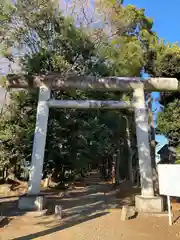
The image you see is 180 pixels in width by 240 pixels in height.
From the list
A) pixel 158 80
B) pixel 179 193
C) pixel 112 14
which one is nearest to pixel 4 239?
pixel 179 193

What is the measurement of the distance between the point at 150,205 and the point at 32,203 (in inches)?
141

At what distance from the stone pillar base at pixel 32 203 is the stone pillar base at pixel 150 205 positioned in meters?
2.95

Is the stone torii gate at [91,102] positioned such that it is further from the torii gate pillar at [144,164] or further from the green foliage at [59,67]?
the green foliage at [59,67]

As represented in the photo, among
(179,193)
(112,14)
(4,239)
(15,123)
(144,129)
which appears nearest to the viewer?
(4,239)

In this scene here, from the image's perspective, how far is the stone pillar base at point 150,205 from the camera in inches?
266

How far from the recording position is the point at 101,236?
4688mm

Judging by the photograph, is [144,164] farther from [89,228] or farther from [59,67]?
[59,67]

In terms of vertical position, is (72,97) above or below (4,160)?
above

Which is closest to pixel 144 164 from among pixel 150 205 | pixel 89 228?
pixel 150 205

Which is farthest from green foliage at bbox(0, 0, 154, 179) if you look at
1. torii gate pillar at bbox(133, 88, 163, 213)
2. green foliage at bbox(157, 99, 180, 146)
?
torii gate pillar at bbox(133, 88, 163, 213)

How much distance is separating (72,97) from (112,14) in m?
5.64

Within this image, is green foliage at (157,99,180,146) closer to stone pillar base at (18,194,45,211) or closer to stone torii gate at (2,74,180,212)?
stone torii gate at (2,74,180,212)

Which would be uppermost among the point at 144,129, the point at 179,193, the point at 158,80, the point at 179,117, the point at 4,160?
the point at 158,80

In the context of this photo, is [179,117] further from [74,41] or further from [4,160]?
[4,160]
